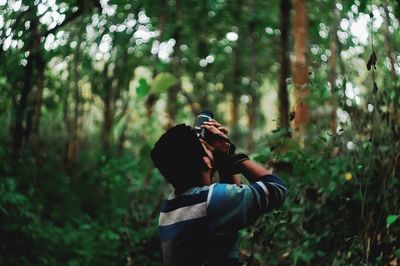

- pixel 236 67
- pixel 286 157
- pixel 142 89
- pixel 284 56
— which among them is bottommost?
pixel 286 157

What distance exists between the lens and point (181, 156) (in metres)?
2.21

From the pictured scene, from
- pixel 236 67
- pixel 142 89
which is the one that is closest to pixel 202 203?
pixel 142 89

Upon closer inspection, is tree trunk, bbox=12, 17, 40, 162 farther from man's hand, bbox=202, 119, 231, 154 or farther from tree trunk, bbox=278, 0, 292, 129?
man's hand, bbox=202, 119, 231, 154

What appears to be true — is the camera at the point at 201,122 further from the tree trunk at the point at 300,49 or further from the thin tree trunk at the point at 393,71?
the tree trunk at the point at 300,49

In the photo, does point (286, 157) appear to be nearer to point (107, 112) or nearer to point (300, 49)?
point (300, 49)

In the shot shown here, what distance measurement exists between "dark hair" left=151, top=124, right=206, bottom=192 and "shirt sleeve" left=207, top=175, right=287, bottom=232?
0.45 ft

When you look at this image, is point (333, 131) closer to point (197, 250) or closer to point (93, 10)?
point (197, 250)

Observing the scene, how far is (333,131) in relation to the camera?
4414 mm

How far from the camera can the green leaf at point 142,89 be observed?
14.8 ft

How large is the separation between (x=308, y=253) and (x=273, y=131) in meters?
0.95

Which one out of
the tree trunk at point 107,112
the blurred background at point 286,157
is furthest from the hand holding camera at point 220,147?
the tree trunk at point 107,112

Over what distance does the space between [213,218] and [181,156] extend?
0.95 feet

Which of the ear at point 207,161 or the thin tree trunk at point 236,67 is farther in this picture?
the thin tree trunk at point 236,67

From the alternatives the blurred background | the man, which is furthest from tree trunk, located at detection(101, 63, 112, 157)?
the man
